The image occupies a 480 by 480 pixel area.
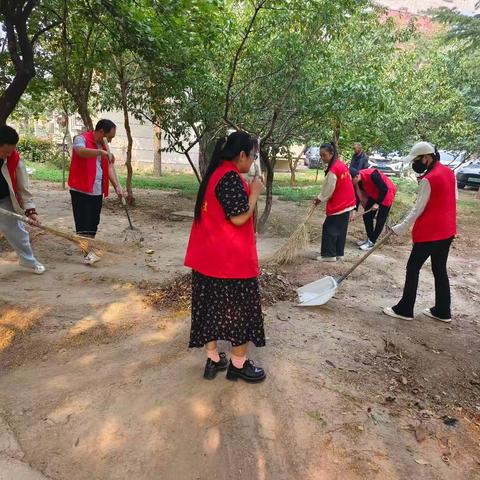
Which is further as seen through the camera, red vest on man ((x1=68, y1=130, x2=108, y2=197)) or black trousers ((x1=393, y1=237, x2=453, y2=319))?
red vest on man ((x1=68, y1=130, x2=108, y2=197))

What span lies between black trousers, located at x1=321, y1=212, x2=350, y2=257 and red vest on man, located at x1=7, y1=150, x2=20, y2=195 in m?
3.72

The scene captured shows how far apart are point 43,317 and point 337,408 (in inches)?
97.6

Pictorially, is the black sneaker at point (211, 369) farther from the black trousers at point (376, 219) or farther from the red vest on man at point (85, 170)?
the black trousers at point (376, 219)

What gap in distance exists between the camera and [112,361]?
316 cm

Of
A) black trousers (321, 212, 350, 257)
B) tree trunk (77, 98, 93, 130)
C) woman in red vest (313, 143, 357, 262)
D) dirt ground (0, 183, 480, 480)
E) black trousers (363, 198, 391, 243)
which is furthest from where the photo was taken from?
tree trunk (77, 98, 93, 130)

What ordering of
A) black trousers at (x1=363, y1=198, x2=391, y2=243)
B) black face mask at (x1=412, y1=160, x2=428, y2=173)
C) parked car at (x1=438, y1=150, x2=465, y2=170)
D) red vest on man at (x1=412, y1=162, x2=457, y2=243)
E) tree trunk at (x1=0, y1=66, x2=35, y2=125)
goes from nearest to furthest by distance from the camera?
red vest on man at (x1=412, y1=162, x2=457, y2=243), black face mask at (x1=412, y1=160, x2=428, y2=173), tree trunk at (x1=0, y1=66, x2=35, y2=125), black trousers at (x1=363, y1=198, x2=391, y2=243), parked car at (x1=438, y1=150, x2=465, y2=170)

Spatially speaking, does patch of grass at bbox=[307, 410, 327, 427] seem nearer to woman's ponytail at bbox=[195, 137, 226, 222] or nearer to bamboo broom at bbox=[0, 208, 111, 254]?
woman's ponytail at bbox=[195, 137, 226, 222]

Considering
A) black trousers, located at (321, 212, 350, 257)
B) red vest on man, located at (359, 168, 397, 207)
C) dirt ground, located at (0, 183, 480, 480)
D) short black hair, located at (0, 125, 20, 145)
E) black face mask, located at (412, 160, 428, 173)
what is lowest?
dirt ground, located at (0, 183, 480, 480)

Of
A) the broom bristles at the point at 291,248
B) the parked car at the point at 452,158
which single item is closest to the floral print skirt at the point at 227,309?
the broom bristles at the point at 291,248

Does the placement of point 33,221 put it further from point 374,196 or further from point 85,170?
point 374,196

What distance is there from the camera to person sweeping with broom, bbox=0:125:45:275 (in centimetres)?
411

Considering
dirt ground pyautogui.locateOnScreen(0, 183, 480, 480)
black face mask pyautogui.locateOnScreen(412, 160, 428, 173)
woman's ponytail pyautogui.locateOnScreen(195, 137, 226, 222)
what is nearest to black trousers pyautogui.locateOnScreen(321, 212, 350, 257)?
dirt ground pyautogui.locateOnScreen(0, 183, 480, 480)

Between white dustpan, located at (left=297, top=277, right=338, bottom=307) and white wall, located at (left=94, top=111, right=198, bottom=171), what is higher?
white wall, located at (left=94, top=111, right=198, bottom=171)

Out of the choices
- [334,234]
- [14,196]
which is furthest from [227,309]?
[334,234]
